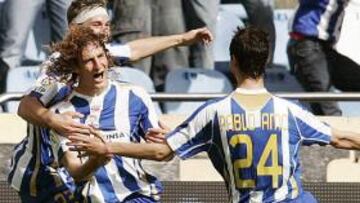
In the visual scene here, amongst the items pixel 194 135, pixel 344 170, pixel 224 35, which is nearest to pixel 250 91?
pixel 194 135

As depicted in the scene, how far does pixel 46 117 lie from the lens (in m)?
6.38

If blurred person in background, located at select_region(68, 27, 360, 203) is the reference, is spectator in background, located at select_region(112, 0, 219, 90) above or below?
below

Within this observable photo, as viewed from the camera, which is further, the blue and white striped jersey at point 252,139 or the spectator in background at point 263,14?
the spectator in background at point 263,14

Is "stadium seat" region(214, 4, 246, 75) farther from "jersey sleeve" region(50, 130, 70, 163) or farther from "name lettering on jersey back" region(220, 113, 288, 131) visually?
"name lettering on jersey back" region(220, 113, 288, 131)

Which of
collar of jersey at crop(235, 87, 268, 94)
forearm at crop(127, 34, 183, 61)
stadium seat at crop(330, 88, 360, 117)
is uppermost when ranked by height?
collar of jersey at crop(235, 87, 268, 94)

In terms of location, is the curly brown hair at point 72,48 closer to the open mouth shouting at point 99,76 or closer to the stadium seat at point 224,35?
the open mouth shouting at point 99,76

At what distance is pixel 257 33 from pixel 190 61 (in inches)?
149

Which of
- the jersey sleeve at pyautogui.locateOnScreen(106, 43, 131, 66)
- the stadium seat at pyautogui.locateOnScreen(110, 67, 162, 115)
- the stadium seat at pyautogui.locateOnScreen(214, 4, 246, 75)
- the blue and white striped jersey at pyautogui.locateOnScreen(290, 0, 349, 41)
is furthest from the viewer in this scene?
the stadium seat at pyautogui.locateOnScreen(214, 4, 246, 75)

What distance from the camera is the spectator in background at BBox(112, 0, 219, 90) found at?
31.1 feet

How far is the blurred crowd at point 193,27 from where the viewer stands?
933 centimetres

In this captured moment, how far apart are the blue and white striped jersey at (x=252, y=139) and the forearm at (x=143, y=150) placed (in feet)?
0.14

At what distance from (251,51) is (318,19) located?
11.1 ft

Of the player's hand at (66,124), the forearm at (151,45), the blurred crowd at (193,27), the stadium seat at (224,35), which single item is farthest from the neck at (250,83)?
the stadium seat at (224,35)

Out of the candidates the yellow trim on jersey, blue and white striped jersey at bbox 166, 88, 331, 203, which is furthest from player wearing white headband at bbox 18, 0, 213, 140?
the yellow trim on jersey
